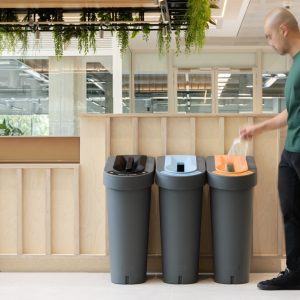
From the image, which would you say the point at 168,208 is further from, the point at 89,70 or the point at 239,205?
the point at 89,70

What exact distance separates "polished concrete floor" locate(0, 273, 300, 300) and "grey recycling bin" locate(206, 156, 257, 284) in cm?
10

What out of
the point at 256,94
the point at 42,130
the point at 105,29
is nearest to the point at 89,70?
the point at 42,130

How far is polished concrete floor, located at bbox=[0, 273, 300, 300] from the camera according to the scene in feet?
10.3

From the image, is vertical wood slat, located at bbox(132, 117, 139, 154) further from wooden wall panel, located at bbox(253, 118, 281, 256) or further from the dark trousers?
the dark trousers

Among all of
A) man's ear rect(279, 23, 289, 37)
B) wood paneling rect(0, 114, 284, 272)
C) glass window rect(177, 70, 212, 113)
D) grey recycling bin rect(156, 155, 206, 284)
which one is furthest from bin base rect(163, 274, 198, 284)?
glass window rect(177, 70, 212, 113)

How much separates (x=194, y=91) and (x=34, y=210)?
788 centimetres

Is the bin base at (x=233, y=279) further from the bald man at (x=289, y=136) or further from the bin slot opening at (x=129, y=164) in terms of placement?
the bin slot opening at (x=129, y=164)

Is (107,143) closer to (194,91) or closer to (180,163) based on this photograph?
(180,163)

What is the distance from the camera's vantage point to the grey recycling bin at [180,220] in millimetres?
3389

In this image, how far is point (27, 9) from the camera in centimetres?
550

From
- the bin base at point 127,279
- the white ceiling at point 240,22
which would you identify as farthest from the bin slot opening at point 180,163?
the white ceiling at point 240,22

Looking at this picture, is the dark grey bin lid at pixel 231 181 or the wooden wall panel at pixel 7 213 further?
the wooden wall panel at pixel 7 213

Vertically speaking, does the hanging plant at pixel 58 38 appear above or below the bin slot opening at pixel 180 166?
above

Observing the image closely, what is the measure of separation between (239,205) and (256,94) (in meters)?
8.18
